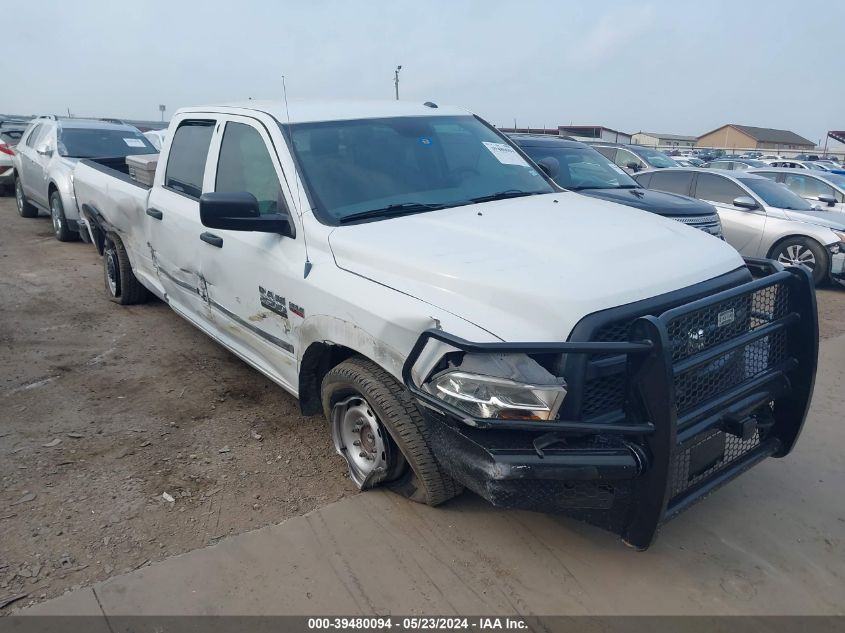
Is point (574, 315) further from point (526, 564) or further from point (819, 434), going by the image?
point (819, 434)

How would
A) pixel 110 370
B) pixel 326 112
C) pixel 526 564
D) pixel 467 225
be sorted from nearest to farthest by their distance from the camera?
pixel 526 564
pixel 467 225
pixel 326 112
pixel 110 370

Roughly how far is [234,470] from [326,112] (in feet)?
7.06

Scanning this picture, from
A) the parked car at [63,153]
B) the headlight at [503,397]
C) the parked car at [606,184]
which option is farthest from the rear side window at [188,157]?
the parked car at [63,153]

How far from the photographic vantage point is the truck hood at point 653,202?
7083 millimetres

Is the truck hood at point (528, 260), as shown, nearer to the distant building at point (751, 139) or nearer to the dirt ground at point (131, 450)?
the dirt ground at point (131, 450)

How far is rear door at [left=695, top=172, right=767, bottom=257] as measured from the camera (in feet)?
29.8

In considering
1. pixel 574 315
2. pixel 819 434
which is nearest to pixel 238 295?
pixel 574 315

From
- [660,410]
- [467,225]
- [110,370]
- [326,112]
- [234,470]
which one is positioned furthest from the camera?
[110,370]

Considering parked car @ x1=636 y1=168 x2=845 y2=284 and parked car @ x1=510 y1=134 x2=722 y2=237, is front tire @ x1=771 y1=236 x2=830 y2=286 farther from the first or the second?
parked car @ x1=510 y1=134 x2=722 y2=237

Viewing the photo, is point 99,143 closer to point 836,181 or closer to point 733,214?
point 733,214

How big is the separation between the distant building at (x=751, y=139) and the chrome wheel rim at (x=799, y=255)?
230 feet

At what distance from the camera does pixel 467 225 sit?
3.24 meters

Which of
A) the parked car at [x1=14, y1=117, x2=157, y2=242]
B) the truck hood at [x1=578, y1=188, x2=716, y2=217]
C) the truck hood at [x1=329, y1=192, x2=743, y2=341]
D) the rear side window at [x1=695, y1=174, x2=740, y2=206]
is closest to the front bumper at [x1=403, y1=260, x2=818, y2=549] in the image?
the truck hood at [x1=329, y1=192, x2=743, y2=341]

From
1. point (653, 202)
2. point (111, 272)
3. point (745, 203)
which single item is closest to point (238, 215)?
point (111, 272)
